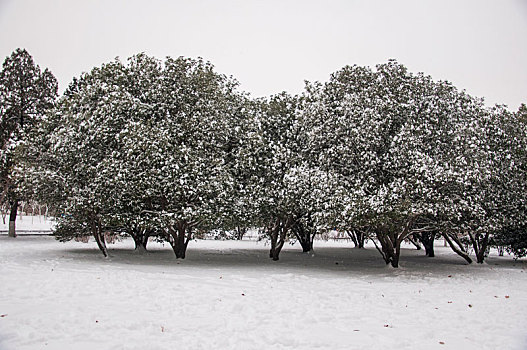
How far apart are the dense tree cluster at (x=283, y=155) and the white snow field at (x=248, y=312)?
10.7 feet

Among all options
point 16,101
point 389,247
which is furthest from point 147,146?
point 16,101

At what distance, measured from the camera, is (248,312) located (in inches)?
322

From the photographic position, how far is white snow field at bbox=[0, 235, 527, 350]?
6.27 metres

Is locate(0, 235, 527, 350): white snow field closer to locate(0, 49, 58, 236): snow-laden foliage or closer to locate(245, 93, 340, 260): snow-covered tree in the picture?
locate(245, 93, 340, 260): snow-covered tree

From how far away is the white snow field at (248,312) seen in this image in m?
6.27

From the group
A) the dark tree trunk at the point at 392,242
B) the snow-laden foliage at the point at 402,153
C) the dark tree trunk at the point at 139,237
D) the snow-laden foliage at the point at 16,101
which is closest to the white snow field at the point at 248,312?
the snow-laden foliage at the point at 402,153

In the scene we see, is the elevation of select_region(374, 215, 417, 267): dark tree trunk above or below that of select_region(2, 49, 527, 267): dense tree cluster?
below

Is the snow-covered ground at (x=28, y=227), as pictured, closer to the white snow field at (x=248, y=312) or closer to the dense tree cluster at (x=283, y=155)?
the dense tree cluster at (x=283, y=155)

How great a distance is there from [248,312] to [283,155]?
9.66m

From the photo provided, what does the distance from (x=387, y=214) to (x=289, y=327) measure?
26.0ft

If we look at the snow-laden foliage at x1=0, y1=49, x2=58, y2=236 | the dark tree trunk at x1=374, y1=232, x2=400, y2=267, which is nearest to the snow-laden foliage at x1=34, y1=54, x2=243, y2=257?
the dark tree trunk at x1=374, y1=232, x2=400, y2=267

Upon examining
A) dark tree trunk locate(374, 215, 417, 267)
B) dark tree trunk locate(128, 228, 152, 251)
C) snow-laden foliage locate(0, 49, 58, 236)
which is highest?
snow-laden foliage locate(0, 49, 58, 236)

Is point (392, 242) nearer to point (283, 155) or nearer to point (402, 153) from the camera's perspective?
point (402, 153)

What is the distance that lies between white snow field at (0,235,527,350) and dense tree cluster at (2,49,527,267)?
3.27 metres
